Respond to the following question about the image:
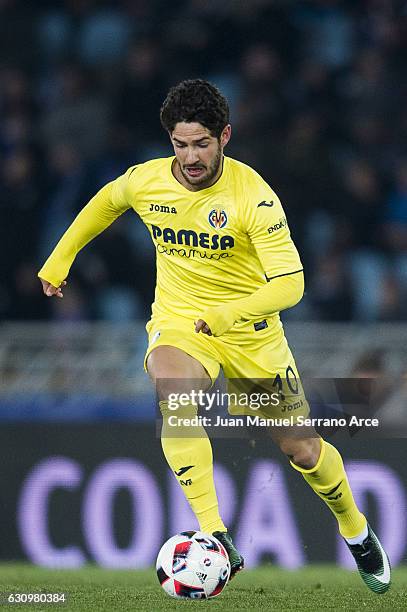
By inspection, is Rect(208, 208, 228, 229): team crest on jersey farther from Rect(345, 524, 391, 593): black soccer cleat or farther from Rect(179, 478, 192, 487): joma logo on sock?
Rect(345, 524, 391, 593): black soccer cleat

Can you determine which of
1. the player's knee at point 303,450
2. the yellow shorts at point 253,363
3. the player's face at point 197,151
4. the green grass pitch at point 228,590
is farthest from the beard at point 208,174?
the green grass pitch at point 228,590

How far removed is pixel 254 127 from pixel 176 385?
426 cm

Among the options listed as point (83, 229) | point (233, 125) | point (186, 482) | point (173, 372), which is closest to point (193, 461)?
point (186, 482)

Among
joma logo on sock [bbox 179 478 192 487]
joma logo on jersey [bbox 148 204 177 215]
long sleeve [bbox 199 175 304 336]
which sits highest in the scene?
joma logo on jersey [bbox 148 204 177 215]

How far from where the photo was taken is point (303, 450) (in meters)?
4.85

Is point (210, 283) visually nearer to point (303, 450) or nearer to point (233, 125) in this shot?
point (303, 450)

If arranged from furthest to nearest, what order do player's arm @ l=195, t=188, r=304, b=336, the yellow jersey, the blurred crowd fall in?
the blurred crowd < the yellow jersey < player's arm @ l=195, t=188, r=304, b=336

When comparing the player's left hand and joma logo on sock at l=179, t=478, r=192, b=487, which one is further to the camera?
joma logo on sock at l=179, t=478, r=192, b=487

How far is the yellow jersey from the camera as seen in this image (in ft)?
15.0

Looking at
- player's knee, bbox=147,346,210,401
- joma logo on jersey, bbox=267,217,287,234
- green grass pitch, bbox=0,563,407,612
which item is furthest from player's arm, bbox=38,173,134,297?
green grass pitch, bbox=0,563,407,612

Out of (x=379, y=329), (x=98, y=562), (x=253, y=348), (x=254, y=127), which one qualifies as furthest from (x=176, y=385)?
(x=254, y=127)

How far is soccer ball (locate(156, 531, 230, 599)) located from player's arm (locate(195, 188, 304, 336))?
722 mm

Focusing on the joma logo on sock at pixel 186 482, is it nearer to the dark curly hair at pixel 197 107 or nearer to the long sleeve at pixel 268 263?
the long sleeve at pixel 268 263

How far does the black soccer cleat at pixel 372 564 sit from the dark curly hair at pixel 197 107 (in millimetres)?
1744
